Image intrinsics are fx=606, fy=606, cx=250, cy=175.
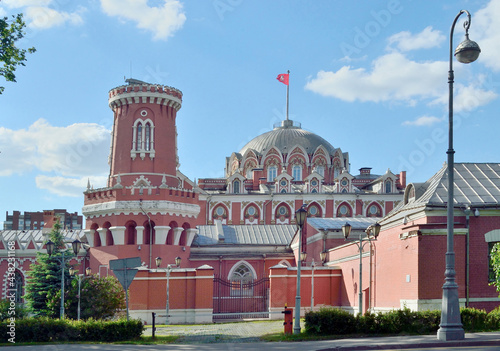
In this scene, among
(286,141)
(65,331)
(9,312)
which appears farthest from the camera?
(286,141)

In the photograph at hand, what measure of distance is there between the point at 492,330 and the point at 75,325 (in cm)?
1206

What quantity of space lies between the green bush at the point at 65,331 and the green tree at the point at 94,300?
351 inches

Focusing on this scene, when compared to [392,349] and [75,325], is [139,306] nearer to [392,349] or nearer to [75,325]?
[75,325]

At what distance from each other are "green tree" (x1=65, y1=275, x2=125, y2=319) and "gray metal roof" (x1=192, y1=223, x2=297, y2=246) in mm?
13486

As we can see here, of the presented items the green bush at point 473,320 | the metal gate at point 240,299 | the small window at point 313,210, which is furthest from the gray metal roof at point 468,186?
the small window at point 313,210

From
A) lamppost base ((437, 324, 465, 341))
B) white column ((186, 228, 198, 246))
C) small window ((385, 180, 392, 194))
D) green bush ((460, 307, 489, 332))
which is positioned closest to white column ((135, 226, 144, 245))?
white column ((186, 228, 198, 246))

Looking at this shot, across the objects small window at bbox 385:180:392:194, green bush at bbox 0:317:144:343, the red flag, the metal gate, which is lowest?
the metal gate

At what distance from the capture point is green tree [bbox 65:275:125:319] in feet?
88.2

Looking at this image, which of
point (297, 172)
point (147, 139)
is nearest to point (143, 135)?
point (147, 139)

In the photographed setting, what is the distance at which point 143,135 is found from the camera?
1593 inches

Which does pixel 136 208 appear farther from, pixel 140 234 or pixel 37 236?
pixel 37 236

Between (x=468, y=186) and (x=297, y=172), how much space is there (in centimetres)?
4437

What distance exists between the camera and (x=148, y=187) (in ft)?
126

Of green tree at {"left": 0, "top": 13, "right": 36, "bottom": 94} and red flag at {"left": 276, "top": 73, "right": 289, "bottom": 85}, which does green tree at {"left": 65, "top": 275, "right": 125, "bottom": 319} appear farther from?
red flag at {"left": 276, "top": 73, "right": 289, "bottom": 85}
